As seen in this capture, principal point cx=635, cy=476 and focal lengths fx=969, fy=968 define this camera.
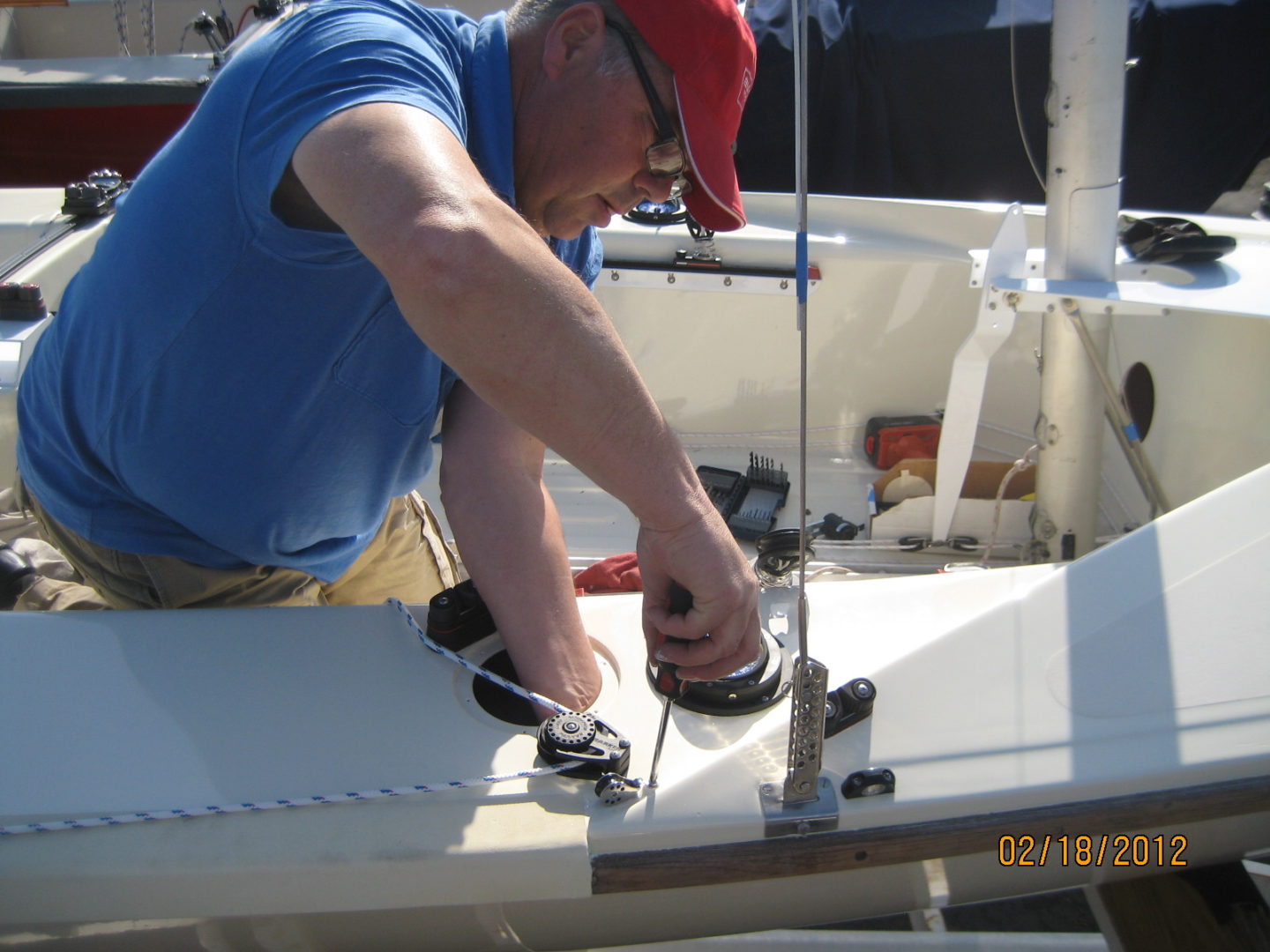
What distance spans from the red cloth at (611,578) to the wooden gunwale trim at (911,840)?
32.3 inches

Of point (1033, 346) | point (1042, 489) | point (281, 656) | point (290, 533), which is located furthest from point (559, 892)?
point (1033, 346)

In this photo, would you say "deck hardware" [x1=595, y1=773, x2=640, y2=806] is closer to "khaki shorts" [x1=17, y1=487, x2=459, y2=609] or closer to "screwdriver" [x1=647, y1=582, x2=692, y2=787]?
"screwdriver" [x1=647, y1=582, x2=692, y2=787]

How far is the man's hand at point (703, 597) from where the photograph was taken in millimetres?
880

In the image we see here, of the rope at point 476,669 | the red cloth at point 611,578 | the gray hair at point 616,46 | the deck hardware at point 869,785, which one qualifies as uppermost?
the gray hair at point 616,46

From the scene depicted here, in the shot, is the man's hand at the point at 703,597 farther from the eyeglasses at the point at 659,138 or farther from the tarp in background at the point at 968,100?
the tarp in background at the point at 968,100

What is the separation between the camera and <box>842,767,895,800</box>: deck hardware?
968 millimetres

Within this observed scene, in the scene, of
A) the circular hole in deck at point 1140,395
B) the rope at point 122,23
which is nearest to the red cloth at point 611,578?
the circular hole in deck at point 1140,395

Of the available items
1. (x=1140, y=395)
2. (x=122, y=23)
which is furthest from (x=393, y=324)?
(x=122, y=23)

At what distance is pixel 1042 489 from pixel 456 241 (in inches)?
56.8

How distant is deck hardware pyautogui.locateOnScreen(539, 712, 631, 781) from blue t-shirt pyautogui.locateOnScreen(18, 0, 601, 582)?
1.46 ft

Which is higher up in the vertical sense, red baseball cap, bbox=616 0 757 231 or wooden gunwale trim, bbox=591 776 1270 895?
red baseball cap, bbox=616 0 757 231

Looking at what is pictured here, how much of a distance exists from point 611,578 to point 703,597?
86cm

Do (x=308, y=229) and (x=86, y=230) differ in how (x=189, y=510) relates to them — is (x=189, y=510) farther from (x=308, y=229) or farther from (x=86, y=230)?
(x=86, y=230)
